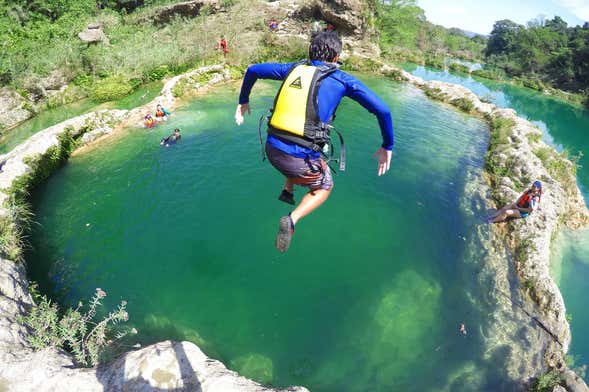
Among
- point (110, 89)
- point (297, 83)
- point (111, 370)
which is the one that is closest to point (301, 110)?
point (297, 83)

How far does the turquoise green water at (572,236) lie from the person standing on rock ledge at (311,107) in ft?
23.4

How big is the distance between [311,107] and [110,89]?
59.8 ft

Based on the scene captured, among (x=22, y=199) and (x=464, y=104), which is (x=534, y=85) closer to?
(x=464, y=104)

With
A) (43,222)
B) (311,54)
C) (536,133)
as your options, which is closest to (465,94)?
(536,133)

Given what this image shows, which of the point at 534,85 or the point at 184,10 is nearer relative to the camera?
the point at 184,10

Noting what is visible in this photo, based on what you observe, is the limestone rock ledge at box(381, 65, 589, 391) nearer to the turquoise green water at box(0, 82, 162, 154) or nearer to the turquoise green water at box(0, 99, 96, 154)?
the turquoise green water at box(0, 82, 162, 154)

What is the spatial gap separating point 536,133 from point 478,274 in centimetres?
1340

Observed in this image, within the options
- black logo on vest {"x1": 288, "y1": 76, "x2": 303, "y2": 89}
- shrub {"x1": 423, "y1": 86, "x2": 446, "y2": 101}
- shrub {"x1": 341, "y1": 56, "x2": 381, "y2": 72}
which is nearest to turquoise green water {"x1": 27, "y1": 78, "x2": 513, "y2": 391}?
black logo on vest {"x1": 288, "y1": 76, "x2": 303, "y2": 89}

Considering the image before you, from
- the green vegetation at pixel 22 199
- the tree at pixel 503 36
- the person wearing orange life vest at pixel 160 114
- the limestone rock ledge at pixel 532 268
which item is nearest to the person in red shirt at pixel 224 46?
the person wearing orange life vest at pixel 160 114

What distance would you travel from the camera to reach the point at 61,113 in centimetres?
1462

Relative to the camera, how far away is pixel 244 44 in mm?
24094

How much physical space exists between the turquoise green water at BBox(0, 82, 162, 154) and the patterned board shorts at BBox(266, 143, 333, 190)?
14796mm

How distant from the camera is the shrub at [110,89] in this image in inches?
624

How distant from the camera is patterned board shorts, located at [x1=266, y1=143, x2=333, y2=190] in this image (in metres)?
2.86
